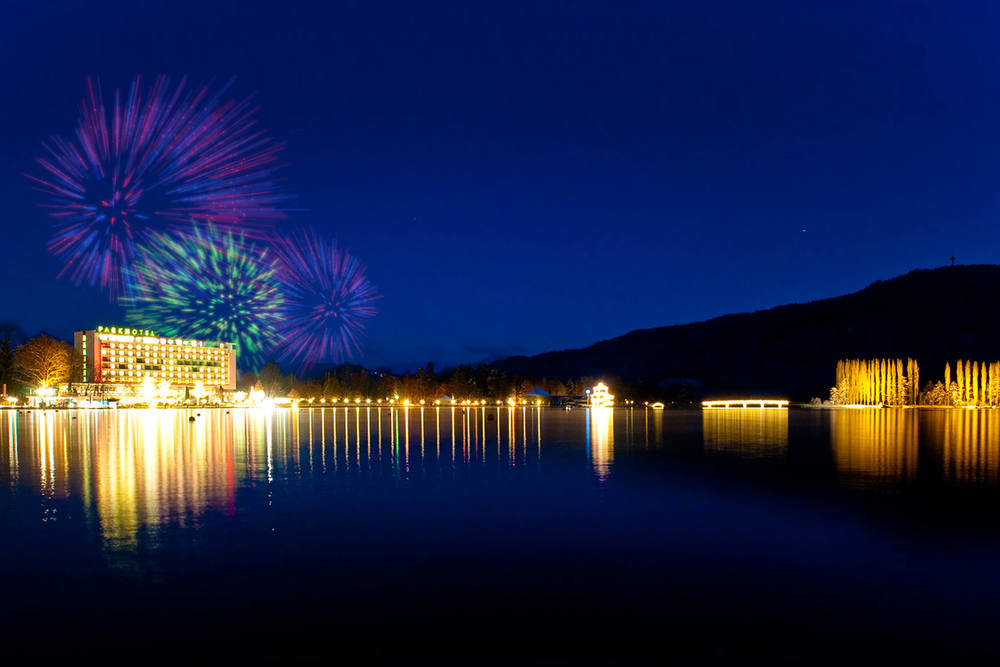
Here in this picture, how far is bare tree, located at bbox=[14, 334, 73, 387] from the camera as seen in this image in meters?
122

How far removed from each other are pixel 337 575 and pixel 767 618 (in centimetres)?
689

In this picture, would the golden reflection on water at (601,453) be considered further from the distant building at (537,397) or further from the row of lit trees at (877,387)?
the row of lit trees at (877,387)

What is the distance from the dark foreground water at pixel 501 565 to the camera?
8.45 m

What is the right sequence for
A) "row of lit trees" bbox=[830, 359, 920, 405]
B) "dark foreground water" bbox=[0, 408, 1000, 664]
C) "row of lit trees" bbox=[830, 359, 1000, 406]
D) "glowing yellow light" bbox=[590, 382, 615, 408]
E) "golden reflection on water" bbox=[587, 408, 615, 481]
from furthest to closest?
"glowing yellow light" bbox=[590, 382, 615, 408]
"row of lit trees" bbox=[830, 359, 920, 405]
"row of lit trees" bbox=[830, 359, 1000, 406]
"golden reflection on water" bbox=[587, 408, 615, 481]
"dark foreground water" bbox=[0, 408, 1000, 664]

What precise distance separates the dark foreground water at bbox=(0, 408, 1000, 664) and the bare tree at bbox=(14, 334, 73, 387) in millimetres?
119684

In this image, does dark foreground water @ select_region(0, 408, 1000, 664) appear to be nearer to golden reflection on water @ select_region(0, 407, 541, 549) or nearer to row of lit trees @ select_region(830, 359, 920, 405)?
golden reflection on water @ select_region(0, 407, 541, 549)

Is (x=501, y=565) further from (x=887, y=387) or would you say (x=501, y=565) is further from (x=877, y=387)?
(x=887, y=387)

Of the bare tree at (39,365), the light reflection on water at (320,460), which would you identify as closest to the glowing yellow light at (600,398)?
the light reflection on water at (320,460)

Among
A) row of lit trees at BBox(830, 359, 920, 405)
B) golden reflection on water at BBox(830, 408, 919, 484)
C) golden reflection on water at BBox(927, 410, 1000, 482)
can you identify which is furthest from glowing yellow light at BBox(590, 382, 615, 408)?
golden reflection on water at BBox(927, 410, 1000, 482)

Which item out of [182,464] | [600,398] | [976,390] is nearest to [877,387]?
[976,390]

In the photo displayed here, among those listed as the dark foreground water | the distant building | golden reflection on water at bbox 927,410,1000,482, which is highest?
the dark foreground water

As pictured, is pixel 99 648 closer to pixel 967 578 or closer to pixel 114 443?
pixel 967 578

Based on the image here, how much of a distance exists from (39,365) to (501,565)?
14045 centimetres

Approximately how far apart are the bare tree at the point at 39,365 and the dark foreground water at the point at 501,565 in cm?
11968
